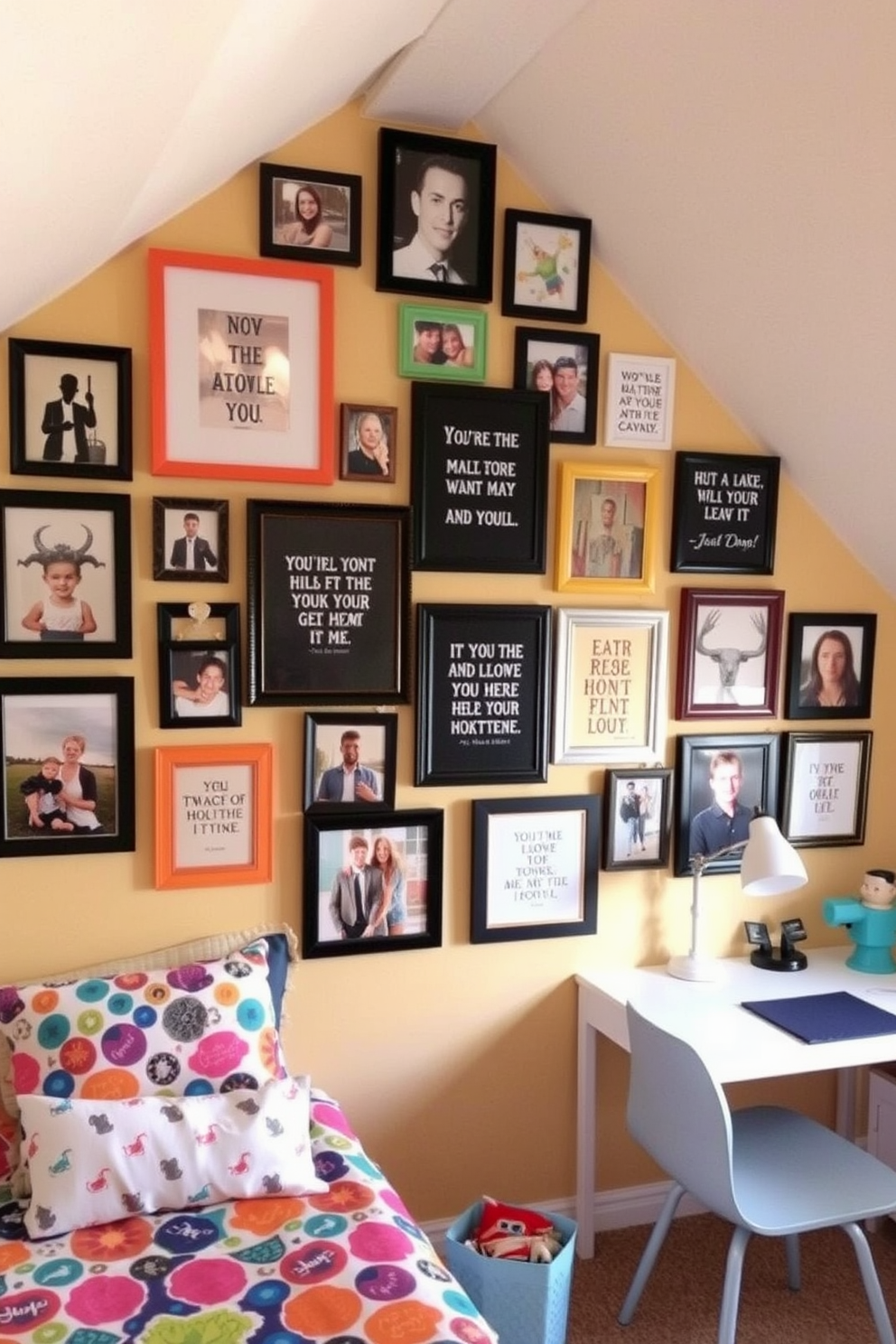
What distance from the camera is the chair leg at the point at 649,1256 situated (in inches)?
88.7

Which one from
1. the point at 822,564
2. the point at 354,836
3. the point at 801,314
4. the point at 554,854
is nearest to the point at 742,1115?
the point at 554,854

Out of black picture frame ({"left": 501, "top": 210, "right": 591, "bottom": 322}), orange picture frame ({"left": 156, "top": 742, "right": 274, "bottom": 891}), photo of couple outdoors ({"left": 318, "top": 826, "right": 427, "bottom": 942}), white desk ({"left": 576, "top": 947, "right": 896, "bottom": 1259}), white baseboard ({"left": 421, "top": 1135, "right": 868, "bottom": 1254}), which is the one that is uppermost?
black picture frame ({"left": 501, "top": 210, "right": 591, "bottom": 322})

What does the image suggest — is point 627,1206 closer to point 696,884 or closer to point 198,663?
point 696,884

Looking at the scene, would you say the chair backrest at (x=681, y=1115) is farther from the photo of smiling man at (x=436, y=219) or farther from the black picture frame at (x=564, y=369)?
the photo of smiling man at (x=436, y=219)

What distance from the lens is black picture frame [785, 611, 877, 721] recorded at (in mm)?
2701

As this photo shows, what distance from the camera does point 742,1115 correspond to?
240cm

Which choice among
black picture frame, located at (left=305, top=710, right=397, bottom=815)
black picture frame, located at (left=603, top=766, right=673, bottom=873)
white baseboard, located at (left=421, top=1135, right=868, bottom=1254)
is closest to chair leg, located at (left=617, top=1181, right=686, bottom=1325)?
white baseboard, located at (left=421, top=1135, right=868, bottom=1254)

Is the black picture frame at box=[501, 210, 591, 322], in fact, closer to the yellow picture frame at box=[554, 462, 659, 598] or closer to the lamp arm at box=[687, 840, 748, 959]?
the yellow picture frame at box=[554, 462, 659, 598]

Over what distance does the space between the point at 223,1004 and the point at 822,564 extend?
5.93 feet

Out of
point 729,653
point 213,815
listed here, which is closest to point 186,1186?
point 213,815

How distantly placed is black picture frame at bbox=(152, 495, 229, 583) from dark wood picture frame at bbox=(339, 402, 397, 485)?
285 mm

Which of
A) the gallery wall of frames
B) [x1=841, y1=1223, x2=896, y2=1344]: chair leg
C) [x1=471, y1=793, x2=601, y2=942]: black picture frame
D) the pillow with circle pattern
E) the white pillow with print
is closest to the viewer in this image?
the white pillow with print

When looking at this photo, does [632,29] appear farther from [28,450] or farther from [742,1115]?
[742,1115]

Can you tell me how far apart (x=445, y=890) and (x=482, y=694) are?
465 mm
